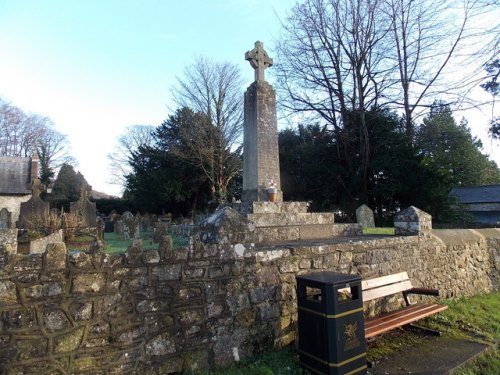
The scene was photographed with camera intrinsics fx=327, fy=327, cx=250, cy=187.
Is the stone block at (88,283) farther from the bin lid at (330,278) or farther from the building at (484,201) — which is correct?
the building at (484,201)

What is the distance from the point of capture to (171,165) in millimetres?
27781

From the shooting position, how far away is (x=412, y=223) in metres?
6.25

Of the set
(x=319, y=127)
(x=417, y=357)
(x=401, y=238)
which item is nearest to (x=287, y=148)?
(x=319, y=127)

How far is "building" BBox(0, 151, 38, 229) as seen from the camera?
2619 cm

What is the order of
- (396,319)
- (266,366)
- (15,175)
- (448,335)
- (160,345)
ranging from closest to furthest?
1. (160,345)
2. (266,366)
3. (396,319)
4. (448,335)
5. (15,175)

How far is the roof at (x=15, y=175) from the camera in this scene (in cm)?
2631

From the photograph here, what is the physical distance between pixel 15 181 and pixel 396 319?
30753 mm

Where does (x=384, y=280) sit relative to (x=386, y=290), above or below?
above

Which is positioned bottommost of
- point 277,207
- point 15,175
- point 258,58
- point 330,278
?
point 330,278

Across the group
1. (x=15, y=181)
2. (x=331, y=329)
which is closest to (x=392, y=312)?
(x=331, y=329)

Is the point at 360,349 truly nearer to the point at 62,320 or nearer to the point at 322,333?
the point at 322,333

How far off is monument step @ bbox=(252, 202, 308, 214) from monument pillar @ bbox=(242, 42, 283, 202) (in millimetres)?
495

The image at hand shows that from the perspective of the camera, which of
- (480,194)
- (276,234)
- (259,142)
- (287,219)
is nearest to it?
(276,234)

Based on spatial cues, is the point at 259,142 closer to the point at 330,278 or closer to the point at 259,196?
the point at 259,196
